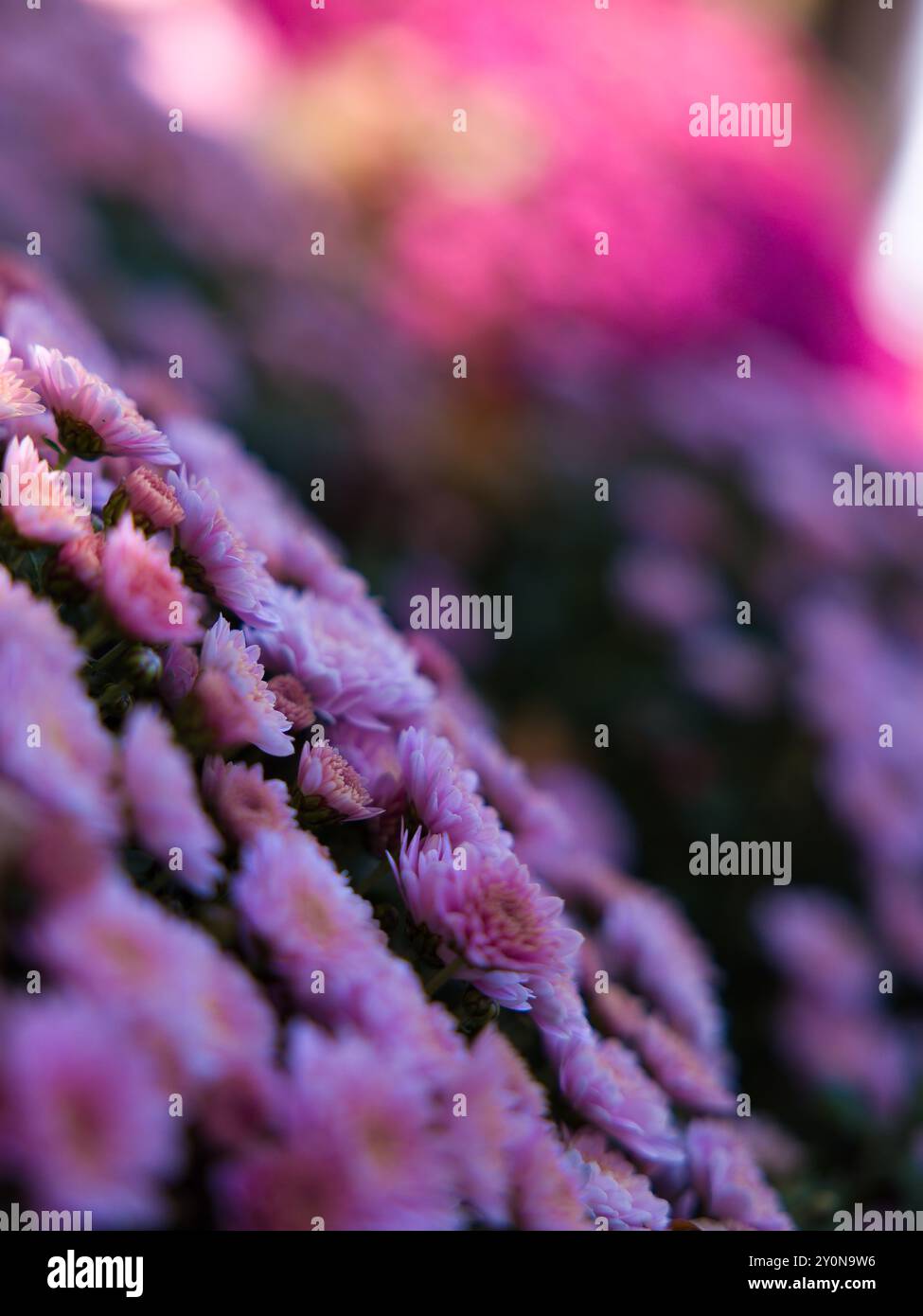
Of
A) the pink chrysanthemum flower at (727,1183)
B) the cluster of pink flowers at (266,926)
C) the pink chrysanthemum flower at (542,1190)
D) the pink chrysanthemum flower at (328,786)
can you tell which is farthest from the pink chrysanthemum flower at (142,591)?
the pink chrysanthemum flower at (727,1183)

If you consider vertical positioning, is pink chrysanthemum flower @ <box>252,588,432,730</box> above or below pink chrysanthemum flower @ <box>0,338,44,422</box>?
below

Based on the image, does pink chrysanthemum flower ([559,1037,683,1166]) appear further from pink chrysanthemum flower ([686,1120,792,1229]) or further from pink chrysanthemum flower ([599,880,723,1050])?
pink chrysanthemum flower ([599,880,723,1050])

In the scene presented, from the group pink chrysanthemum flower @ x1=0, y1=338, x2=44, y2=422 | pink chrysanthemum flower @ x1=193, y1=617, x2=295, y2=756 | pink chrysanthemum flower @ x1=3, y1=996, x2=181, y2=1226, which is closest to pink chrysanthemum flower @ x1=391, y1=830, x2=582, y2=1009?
pink chrysanthemum flower @ x1=193, y1=617, x2=295, y2=756

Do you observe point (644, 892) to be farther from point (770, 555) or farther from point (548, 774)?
point (770, 555)

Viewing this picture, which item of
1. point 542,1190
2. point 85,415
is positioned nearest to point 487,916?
point 542,1190

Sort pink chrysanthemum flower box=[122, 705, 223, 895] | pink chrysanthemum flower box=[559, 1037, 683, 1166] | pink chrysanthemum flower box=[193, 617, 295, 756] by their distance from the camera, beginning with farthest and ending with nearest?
pink chrysanthemum flower box=[559, 1037, 683, 1166] < pink chrysanthemum flower box=[193, 617, 295, 756] < pink chrysanthemum flower box=[122, 705, 223, 895]

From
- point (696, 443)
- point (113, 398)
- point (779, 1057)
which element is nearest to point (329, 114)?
point (696, 443)

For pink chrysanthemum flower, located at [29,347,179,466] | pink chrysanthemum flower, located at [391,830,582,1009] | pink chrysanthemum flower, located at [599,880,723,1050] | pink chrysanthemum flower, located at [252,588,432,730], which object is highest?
pink chrysanthemum flower, located at [29,347,179,466]

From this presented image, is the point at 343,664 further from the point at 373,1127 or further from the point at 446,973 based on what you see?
the point at 373,1127
